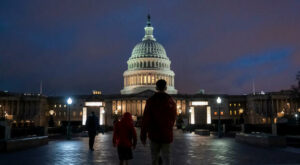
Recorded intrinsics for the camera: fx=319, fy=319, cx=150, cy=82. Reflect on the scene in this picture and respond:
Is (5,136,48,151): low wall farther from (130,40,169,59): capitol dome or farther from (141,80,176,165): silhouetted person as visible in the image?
(130,40,169,59): capitol dome

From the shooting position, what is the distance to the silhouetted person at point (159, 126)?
7391 mm

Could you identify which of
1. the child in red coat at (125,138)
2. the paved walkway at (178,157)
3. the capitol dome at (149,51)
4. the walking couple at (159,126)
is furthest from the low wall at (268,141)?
the capitol dome at (149,51)

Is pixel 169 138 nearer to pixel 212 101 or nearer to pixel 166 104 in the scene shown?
pixel 166 104

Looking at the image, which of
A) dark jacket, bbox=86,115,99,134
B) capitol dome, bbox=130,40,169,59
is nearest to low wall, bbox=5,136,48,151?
dark jacket, bbox=86,115,99,134

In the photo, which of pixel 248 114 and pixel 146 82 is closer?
pixel 248 114

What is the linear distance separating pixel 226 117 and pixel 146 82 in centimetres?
3901

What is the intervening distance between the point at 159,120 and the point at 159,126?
14 centimetres

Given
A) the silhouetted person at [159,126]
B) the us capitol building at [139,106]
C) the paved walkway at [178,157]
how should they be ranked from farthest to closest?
the us capitol building at [139,106], the paved walkway at [178,157], the silhouetted person at [159,126]

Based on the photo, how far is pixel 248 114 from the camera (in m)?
124

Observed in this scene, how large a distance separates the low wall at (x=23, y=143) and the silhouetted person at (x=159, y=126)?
1370 centimetres

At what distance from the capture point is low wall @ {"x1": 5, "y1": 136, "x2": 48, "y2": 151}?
18.5 meters

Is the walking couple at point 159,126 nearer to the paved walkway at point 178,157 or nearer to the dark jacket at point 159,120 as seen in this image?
the dark jacket at point 159,120

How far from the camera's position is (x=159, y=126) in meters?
7.46

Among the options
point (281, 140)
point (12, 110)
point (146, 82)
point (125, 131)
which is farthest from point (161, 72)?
point (125, 131)
